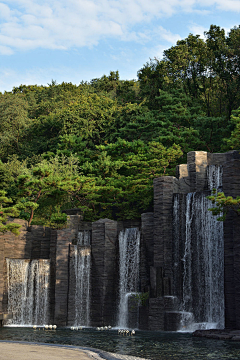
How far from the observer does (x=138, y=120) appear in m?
40.7

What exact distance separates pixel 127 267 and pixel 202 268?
5.17 metres

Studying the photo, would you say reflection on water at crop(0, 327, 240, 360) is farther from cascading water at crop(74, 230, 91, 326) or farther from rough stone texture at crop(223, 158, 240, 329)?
cascading water at crop(74, 230, 91, 326)

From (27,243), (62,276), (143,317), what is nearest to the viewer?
(143,317)

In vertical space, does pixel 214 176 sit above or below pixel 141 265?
above

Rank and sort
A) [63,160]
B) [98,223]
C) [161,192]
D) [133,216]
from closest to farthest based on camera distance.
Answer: [161,192] → [98,223] → [133,216] → [63,160]

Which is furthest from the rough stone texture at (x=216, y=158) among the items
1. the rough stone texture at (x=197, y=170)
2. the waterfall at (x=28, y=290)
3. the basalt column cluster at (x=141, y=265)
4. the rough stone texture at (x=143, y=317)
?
the waterfall at (x=28, y=290)

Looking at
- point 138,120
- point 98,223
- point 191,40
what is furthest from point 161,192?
point 191,40

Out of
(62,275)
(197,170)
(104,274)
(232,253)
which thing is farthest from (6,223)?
(232,253)

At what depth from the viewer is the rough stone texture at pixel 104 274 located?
2659cm

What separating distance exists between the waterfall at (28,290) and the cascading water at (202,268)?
349 inches

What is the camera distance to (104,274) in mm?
27312

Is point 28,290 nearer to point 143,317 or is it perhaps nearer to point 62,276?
point 62,276

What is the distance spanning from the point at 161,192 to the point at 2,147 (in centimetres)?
2552

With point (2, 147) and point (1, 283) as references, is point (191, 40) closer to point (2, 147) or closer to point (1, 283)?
point (2, 147)
